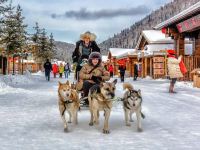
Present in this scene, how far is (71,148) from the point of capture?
616 centimetres

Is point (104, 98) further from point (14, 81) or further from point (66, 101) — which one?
point (14, 81)

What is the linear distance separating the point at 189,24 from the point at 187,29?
2.25 feet

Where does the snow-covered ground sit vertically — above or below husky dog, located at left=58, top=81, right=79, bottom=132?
below

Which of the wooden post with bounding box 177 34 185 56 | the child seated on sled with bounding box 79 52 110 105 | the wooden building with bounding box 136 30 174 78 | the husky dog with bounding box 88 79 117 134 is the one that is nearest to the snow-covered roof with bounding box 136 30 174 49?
the wooden building with bounding box 136 30 174 78

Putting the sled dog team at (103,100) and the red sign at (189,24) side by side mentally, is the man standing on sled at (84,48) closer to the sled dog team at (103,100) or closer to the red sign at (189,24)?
the sled dog team at (103,100)

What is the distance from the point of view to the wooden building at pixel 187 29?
2484 centimetres

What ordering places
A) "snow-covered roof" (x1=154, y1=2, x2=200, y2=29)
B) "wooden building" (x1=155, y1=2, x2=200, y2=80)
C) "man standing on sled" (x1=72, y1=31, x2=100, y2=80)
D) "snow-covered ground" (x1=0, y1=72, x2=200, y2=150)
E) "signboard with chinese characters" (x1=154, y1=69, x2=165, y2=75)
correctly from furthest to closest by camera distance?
"signboard with chinese characters" (x1=154, y1=69, x2=165, y2=75) < "wooden building" (x1=155, y1=2, x2=200, y2=80) < "snow-covered roof" (x1=154, y1=2, x2=200, y2=29) < "man standing on sled" (x1=72, y1=31, x2=100, y2=80) < "snow-covered ground" (x1=0, y1=72, x2=200, y2=150)

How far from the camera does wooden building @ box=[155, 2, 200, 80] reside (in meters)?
24.8

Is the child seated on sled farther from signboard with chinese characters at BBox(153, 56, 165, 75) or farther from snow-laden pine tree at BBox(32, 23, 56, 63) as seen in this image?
snow-laden pine tree at BBox(32, 23, 56, 63)

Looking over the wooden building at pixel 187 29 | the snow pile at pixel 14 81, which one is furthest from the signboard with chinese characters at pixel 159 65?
the snow pile at pixel 14 81

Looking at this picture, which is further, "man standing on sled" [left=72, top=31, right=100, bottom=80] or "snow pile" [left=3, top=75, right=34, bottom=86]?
"snow pile" [left=3, top=75, right=34, bottom=86]

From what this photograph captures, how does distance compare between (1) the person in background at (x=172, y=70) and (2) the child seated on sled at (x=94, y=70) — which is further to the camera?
(1) the person in background at (x=172, y=70)

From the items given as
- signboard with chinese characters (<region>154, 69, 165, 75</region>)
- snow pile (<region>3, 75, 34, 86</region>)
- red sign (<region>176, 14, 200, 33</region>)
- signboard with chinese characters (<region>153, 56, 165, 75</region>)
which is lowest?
snow pile (<region>3, 75, 34, 86</region>)

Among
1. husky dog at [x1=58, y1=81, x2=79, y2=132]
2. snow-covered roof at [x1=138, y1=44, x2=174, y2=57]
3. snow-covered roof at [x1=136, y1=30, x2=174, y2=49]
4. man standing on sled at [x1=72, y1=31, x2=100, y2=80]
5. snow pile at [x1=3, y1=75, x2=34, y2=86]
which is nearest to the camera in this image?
husky dog at [x1=58, y1=81, x2=79, y2=132]
